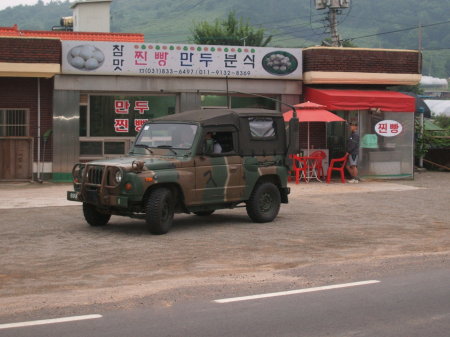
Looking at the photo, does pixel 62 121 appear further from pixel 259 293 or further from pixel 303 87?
pixel 259 293

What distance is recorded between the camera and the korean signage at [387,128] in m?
24.0

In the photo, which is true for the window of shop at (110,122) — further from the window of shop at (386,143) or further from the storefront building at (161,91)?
the window of shop at (386,143)

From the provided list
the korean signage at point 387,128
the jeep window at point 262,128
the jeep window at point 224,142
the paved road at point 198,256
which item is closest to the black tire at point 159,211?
the paved road at point 198,256

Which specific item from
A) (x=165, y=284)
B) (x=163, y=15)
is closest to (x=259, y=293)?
(x=165, y=284)

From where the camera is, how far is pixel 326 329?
683 cm

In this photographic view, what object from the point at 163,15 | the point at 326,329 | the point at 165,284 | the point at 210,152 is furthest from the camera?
the point at 163,15

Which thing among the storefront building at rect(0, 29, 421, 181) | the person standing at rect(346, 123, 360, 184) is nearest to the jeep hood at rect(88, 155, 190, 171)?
the storefront building at rect(0, 29, 421, 181)

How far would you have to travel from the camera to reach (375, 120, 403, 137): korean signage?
24031mm

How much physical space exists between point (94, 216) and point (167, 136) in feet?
6.19

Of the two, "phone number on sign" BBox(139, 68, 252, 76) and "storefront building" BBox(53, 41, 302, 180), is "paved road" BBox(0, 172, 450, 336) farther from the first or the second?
"phone number on sign" BBox(139, 68, 252, 76)

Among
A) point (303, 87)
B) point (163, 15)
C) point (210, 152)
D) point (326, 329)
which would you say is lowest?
point (326, 329)

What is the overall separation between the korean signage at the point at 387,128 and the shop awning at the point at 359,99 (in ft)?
1.57

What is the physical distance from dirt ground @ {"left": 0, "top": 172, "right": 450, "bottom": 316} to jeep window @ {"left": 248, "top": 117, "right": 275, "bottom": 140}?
1646 mm

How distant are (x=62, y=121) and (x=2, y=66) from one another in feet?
7.43
